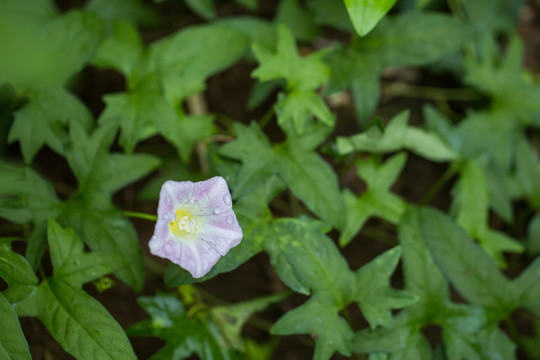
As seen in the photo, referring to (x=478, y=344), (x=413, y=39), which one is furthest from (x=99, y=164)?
(x=478, y=344)

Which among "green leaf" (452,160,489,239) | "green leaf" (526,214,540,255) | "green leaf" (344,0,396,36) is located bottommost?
"green leaf" (526,214,540,255)

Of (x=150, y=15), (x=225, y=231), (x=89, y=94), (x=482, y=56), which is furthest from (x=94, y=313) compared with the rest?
(x=482, y=56)

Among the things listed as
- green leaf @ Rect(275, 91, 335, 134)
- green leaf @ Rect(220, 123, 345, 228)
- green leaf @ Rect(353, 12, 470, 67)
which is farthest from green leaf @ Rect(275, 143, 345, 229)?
green leaf @ Rect(353, 12, 470, 67)

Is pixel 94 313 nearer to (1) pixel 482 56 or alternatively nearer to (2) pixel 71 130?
(2) pixel 71 130

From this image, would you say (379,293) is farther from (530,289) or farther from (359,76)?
(359,76)

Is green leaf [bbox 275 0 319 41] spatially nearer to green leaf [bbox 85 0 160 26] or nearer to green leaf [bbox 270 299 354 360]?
green leaf [bbox 85 0 160 26]

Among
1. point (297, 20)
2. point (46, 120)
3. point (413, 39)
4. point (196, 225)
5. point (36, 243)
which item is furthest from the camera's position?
point (297, 20)
